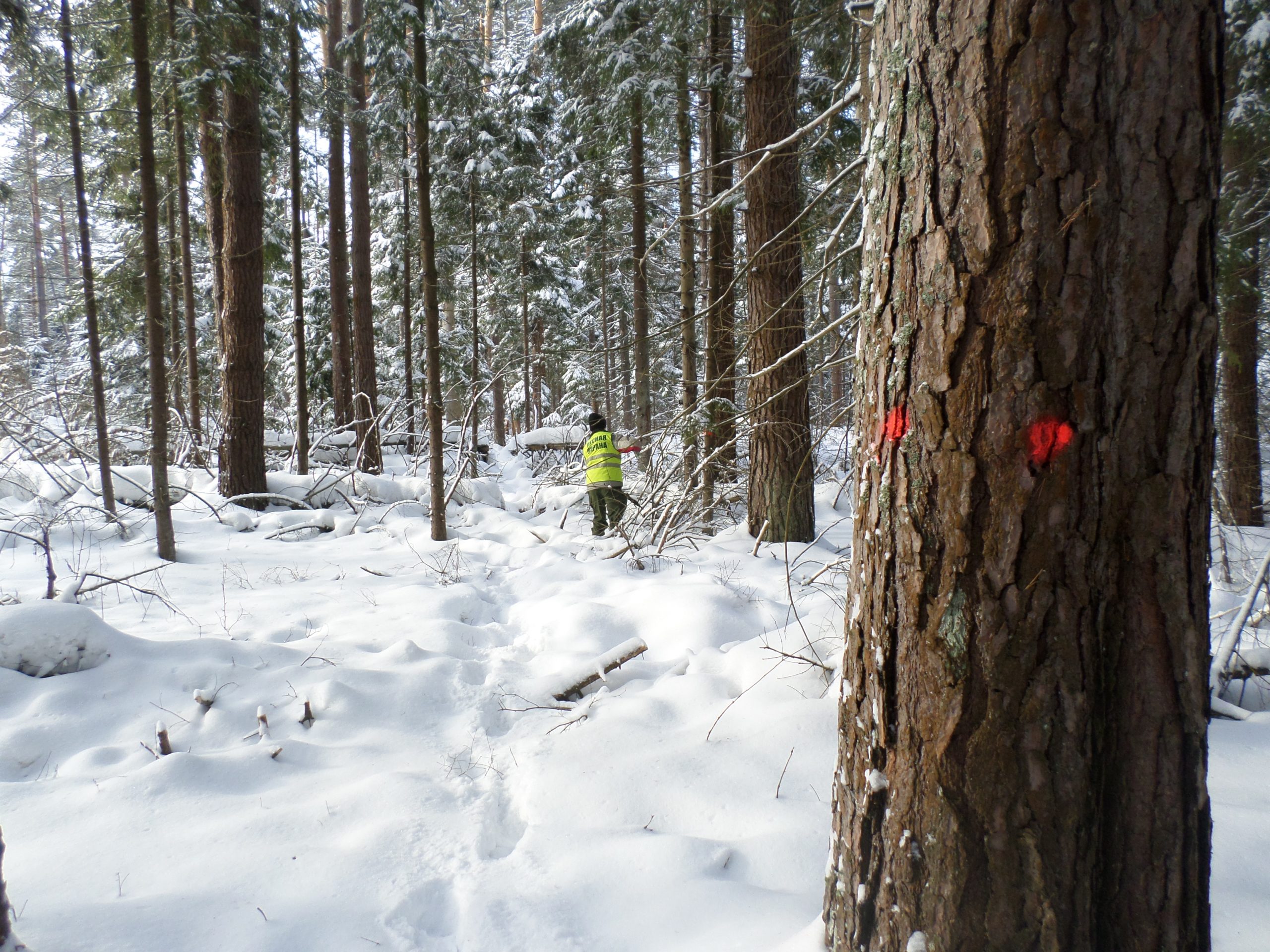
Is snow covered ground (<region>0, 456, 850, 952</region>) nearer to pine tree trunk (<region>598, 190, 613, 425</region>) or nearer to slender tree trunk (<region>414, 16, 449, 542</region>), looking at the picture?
slender tree trunk (<region>414, 16, 449, 542</region>)

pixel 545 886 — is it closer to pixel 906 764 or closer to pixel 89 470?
pixel 906 764

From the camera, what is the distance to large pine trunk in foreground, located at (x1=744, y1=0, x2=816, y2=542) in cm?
547

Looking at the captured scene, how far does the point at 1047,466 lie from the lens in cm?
119

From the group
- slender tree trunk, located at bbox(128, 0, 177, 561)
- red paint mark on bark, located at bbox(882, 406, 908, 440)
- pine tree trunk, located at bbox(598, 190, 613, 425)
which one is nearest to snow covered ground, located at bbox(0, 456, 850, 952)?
slender tree trunk, located at bbox(128, 0, 177, 561)

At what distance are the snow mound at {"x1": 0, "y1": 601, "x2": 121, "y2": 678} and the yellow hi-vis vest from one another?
16.6 ft

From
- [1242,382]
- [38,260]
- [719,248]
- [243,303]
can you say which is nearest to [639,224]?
[719,248]

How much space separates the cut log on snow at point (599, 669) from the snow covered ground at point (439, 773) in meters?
0.06

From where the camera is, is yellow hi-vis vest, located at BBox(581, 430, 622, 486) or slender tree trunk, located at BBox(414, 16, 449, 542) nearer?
slender tree trunk, located at BBox(414, 16, 449, 542)

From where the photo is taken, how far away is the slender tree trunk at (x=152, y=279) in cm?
505

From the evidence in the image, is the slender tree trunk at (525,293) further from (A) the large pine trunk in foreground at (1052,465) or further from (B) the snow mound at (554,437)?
(A) the large pine trunk in foreground at (1052,465)

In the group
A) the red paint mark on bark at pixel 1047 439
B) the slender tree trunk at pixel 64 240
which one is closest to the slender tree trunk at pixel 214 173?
the red paint mark on bark at pixel 1047 439

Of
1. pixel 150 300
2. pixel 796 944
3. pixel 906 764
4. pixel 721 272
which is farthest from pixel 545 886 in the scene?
pixel 721 272

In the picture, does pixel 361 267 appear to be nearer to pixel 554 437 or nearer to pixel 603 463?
pixel 554 437

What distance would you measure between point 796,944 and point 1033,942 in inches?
23.9
